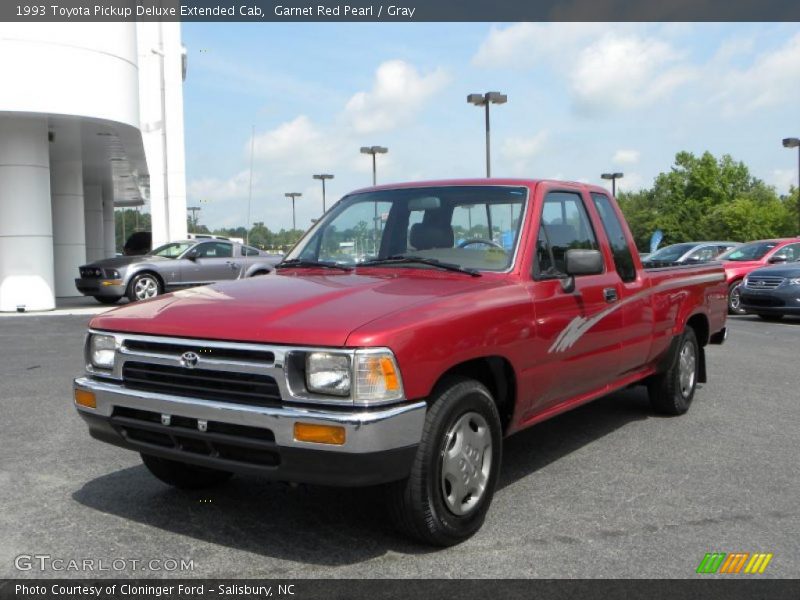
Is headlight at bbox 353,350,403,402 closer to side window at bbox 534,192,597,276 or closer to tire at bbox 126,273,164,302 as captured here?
side window at bbox 534,192,597,276

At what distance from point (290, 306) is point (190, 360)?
19.8 inches

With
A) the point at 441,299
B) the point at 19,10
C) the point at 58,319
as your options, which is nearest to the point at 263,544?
the point at 441,299

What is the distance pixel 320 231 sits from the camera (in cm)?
525

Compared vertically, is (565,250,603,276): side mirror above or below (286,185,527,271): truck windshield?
below

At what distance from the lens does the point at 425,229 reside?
487cm

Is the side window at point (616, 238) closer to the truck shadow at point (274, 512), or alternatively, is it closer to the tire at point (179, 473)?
the truck shadow at point (274, 512)

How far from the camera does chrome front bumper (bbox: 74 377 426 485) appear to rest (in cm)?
321

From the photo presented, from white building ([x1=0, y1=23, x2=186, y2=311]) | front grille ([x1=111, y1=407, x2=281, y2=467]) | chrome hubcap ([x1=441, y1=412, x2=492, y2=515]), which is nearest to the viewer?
front grille ([x1=111, y1=407, x2=281, y2=467])

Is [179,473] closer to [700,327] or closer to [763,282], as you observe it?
[700,327]

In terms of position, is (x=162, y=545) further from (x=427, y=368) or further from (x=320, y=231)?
(x=320, y=231)

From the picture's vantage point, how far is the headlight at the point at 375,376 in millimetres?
3227

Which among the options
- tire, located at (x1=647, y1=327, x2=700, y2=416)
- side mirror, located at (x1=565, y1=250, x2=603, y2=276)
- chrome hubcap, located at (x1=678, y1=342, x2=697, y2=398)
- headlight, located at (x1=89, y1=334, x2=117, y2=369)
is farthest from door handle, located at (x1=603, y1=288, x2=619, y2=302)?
headlight, located at (x1=89, y1=334, x2=117, y2=369)

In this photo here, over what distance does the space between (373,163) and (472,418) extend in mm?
35775

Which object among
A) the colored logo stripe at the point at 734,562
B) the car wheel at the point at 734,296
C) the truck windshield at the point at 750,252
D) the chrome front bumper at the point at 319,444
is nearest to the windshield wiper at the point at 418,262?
the chrome front bumper at the point at 319,444
